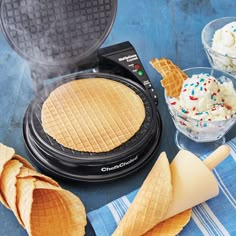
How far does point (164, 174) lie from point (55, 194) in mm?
251

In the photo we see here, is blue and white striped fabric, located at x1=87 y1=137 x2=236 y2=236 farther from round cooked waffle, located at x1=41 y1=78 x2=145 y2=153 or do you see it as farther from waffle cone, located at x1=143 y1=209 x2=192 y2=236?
round cooked waffle, located at x1=41 y1=78 x2=145 y2=153

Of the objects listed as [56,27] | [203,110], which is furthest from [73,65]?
[203,110]

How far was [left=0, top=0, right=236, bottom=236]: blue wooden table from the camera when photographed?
4.08ft

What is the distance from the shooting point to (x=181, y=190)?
1096 millimetres

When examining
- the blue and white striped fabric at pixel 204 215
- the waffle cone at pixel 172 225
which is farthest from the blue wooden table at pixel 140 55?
the waffle cone at pixel 172 225

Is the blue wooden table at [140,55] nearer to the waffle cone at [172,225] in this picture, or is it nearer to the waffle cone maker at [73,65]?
the waffle cone maker at [73,65]

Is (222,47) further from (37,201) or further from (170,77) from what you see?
(37,201)

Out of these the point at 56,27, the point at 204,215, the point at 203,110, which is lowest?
the point at 204,215

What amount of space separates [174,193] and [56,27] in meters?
0.58

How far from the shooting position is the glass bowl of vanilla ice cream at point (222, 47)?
1.51m

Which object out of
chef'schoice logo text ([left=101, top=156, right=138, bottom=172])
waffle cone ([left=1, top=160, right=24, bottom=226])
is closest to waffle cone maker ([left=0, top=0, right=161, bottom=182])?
chef'schoice logo text ([left=101, top=156, right=138, bottom=172])

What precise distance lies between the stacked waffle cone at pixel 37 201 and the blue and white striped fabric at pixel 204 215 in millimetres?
44

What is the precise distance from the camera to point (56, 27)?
1389 millimetres

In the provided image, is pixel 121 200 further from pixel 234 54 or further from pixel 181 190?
pixel 234 54
